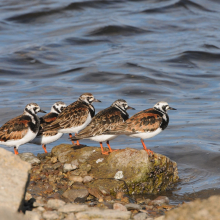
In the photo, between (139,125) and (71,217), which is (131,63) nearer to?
(139,125)

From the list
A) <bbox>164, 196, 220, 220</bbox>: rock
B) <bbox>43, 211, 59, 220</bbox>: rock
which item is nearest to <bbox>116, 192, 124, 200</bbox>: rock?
<bbox>43, 211, 59, 220</bbox>: rock

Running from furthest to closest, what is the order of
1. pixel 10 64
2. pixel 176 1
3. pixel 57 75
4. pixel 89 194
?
pixel 176 1 < pixel 10 64 < pixel 57 75 < pixel 89 194

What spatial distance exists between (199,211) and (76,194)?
2967 mm

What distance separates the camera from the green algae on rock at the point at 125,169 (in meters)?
7.45

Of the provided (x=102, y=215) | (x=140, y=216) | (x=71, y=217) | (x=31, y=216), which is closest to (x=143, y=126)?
(x=140, y=216)

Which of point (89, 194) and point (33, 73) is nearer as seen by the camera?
point (89, 194)

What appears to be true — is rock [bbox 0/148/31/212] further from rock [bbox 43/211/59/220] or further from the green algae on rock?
the green algae on rock

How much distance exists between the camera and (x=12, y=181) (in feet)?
15.7

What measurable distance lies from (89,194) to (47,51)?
20.1m

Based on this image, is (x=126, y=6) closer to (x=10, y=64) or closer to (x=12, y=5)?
(x=12, y=5)

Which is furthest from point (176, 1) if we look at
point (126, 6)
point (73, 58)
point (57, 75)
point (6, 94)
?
point (6, 94)

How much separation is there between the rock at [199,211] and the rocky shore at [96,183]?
1241mm

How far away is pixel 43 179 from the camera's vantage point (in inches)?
287

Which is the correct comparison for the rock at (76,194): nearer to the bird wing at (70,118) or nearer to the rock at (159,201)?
the rock at (159,201)
